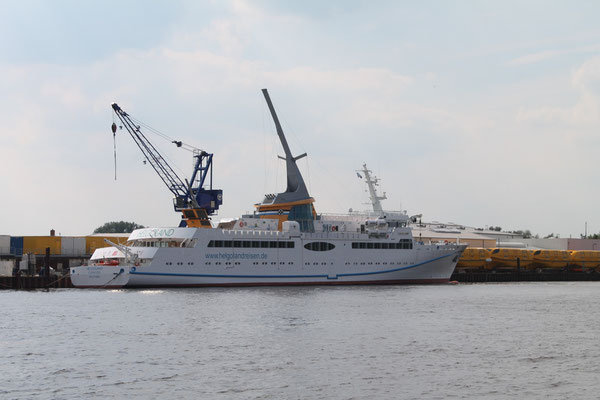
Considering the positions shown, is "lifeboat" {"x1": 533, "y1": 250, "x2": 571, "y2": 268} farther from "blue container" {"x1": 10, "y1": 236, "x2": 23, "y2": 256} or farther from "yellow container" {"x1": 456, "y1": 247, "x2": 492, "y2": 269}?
"blue container" {"x1": 10, "y1": 236, "x2": 23, "y2": 256}

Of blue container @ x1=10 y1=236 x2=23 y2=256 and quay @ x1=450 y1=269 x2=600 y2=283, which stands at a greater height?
blue container @ x1=10 y1=236 x2=23 y2=256

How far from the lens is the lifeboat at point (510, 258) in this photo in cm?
9956

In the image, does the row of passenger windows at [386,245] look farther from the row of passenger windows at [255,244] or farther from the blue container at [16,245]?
the blue container at [16,245]

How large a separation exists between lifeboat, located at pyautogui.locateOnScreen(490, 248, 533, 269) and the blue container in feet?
186

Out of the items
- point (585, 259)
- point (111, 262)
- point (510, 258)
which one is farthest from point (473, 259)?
point (111, 262)

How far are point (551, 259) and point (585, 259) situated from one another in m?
5.02

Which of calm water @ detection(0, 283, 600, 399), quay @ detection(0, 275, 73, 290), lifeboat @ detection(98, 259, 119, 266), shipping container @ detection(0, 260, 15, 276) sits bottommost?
calm water @ detection(0, 283, 600, 399)

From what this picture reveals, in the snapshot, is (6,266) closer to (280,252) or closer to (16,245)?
(16,245)

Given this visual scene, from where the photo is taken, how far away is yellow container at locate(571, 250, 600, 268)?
103438 mm

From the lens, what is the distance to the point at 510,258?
329 feet

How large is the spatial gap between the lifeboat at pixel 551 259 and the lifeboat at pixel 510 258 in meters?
0.91

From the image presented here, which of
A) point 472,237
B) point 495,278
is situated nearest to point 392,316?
point 495,278

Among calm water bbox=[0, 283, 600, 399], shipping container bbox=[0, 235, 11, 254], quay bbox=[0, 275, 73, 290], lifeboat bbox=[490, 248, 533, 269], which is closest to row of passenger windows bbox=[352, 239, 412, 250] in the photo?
calm water bbox=[0, 283, 600, 399]

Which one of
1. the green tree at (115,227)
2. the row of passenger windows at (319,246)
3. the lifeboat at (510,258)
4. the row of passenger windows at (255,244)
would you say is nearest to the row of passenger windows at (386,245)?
the row of passenger windows at (319,246)
